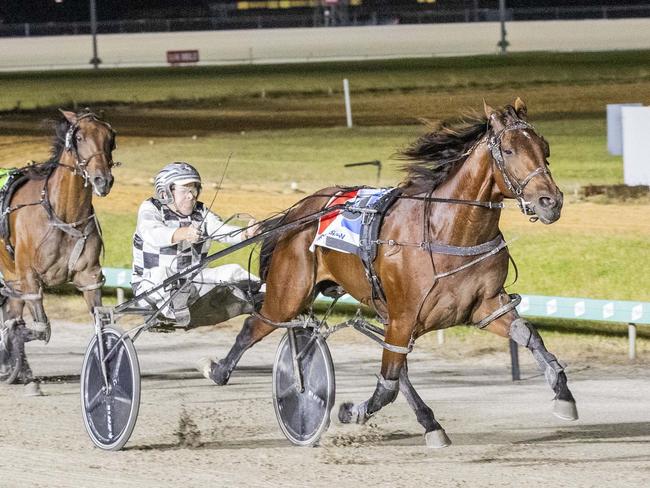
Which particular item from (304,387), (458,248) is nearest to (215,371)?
(304,387)

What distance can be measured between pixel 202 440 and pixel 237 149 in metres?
14.9

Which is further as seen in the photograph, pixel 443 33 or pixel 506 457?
pixel 443 33

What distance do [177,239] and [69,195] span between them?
1.63m

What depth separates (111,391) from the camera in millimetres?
6926

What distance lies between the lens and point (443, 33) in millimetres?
45906

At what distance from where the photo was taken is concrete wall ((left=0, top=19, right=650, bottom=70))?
4456 cm

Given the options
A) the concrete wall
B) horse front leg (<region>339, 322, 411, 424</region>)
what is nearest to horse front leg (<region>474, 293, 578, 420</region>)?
horse front leg (<region>339, 322, 411, 424</region>)

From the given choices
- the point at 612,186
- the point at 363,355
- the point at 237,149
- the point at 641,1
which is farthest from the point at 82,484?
the point at 641,1

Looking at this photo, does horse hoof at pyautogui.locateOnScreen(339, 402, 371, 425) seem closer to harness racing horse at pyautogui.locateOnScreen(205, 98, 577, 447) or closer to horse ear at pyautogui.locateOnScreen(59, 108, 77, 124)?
harness racing horse at pyautogui.locateOnScreen(205, 98, 577, 447)

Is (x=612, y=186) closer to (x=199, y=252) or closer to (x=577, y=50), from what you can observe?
(x=199, y=252)

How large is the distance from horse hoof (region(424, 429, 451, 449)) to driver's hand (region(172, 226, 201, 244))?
1.57 meters

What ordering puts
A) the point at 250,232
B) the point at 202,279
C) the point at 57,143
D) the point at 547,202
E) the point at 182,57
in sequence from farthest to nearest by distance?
the point at 182,57 → the point at 57,143 → the point at 250,232 → the point at 202,279 → the point at 547,202

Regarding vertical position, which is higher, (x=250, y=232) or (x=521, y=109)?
(x=521, y=109)

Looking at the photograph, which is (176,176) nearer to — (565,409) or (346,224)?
(346,224)
